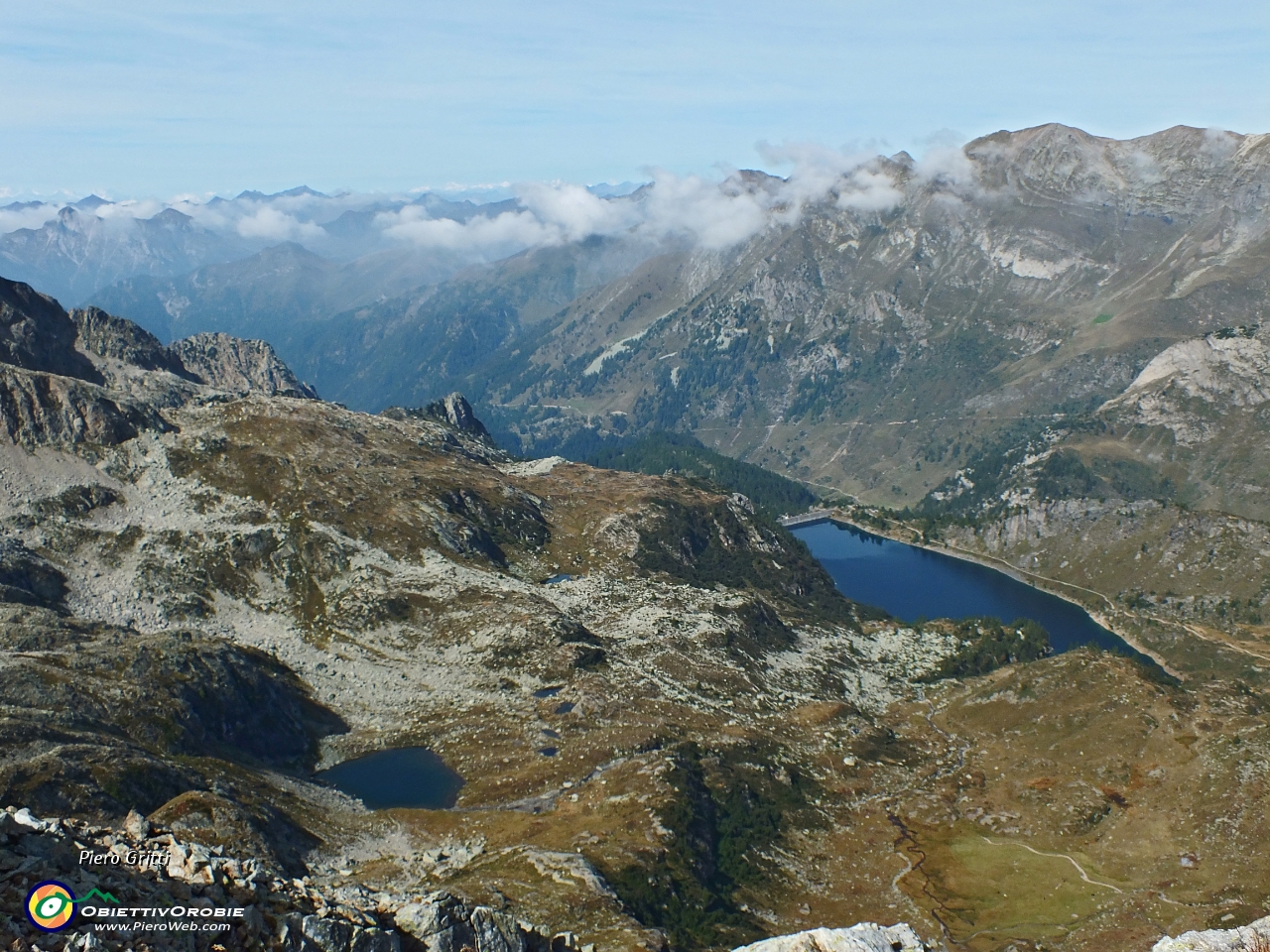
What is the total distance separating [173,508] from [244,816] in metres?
120

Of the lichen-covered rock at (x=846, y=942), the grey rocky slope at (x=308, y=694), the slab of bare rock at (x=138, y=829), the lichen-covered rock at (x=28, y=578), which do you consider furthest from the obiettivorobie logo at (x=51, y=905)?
the lichen-covered rock at (x=28, y=578)

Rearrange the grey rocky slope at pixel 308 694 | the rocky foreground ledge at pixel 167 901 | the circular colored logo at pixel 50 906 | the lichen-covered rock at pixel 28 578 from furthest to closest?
the lichen-covered rock at pixel 28 578 → the grey rocky slope at pixel 308 694 → the rocky foreground ledge at pixel 167 901 → the circular colored logo at pixel 50 906

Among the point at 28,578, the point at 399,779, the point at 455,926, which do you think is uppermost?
the point at 455,926

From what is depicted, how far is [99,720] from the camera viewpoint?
121625 mm

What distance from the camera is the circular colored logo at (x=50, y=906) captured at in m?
34.7

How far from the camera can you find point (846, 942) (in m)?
55.4

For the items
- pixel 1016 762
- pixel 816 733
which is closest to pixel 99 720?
pixel 816 733

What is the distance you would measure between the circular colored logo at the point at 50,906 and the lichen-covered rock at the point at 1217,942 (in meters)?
53.7

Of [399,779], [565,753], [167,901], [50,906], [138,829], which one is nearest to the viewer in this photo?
[50,906]

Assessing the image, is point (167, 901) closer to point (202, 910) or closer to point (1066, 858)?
point (202, 910)

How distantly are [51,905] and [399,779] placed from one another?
353 feet

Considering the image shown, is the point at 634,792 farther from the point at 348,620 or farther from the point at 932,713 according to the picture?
the point at 932,713

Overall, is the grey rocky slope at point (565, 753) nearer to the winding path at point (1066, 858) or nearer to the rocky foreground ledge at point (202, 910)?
the winding path at point (1066, 858)

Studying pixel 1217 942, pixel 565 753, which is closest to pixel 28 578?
pixel 565 753
